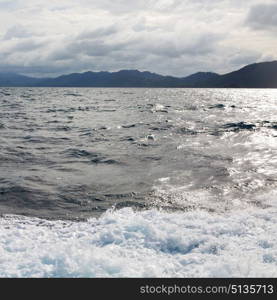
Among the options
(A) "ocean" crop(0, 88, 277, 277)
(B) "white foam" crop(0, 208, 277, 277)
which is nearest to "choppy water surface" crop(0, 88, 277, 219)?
(A) "ocean" crop(0, 88, 277, 277)

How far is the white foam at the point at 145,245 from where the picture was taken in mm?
6258

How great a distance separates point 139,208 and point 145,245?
8.87 ft

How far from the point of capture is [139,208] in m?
10.1

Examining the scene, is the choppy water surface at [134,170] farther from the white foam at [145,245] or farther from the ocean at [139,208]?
the white foam at [145,245]

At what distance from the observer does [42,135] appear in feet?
79.8

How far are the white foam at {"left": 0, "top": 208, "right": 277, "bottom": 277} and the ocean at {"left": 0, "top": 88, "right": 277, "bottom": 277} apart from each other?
23mm

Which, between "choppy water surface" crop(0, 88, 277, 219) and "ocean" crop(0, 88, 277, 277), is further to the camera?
"choppy water surface" crop(0, 88, 277, 219)

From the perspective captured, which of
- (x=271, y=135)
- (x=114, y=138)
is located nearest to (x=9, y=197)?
(x=114, y=138)

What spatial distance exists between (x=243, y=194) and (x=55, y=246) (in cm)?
694

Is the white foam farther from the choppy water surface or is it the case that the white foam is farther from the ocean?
the choppy water surface

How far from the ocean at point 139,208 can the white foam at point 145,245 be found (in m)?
0.02

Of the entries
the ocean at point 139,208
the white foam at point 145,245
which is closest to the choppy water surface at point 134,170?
the ocean at point 139,208

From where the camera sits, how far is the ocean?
257 inches
